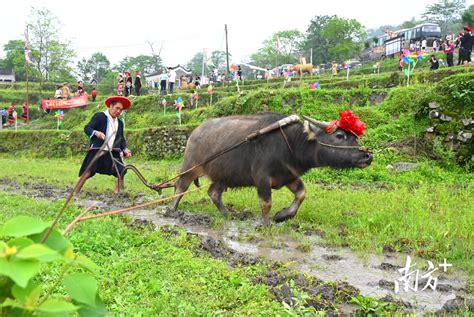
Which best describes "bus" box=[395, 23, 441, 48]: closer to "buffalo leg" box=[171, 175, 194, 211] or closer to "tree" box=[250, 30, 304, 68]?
"tree" box=[250, 30, 304, 68]

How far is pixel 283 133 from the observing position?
5.54 metres

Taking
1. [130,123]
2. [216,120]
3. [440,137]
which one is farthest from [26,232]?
[130,123]

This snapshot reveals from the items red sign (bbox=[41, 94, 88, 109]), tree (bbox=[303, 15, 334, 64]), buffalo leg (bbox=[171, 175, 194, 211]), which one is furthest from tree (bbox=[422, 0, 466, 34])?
buffalo leg (bbox=[171, 175, 194, 211])

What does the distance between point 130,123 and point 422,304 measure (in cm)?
1941

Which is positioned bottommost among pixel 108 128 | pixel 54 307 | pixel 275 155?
pixel 275 155

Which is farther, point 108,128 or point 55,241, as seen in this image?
point 108,128

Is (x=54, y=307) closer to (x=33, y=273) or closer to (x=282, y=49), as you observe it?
(x=33, y=273)

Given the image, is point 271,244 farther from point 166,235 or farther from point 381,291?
point 381,291

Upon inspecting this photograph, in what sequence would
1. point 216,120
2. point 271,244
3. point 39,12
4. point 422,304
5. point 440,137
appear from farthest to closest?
point 39,12, point 440,137, point 216,120, point 271,244, point 422,304

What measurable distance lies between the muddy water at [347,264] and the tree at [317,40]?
164 feet

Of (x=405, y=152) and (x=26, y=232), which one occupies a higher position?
(x=26, y=232)

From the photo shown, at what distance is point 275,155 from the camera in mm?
5555

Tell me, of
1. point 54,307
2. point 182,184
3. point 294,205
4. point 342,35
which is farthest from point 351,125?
point 342,35

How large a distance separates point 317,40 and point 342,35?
12.2 ft
